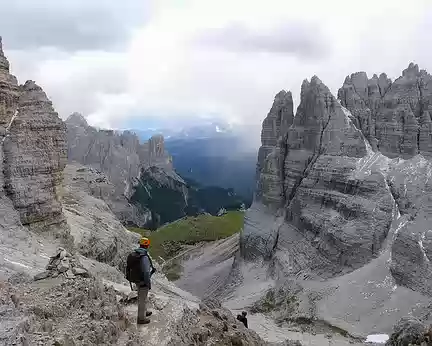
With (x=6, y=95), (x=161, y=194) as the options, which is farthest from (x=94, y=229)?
(x=161, y=194)

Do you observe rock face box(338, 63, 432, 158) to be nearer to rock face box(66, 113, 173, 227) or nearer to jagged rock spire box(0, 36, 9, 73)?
jagged rock spire box(0, 36, 9, 73)

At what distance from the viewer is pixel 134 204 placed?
12312 centimetres

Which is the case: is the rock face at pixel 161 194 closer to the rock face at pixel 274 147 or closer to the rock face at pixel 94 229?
the rock face at pixel 274 147

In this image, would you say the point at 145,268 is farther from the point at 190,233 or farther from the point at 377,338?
the point at 190,233

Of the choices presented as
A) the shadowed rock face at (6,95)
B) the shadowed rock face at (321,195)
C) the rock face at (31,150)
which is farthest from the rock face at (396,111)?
the shadowed rock face at (6,95)

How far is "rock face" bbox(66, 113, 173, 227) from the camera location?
383ft

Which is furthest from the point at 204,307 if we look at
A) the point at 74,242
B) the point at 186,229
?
the point at 186,229

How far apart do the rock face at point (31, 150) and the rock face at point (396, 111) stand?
3027 centimetres

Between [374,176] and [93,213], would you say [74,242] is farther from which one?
[374,176]

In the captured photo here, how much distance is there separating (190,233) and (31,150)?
55119mm

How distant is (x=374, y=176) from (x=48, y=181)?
1077 inches

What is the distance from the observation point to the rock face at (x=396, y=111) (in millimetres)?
46438

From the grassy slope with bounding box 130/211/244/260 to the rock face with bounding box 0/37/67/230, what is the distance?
41411 millimetres

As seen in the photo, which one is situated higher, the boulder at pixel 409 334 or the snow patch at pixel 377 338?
the boulder at pixel 409 334
